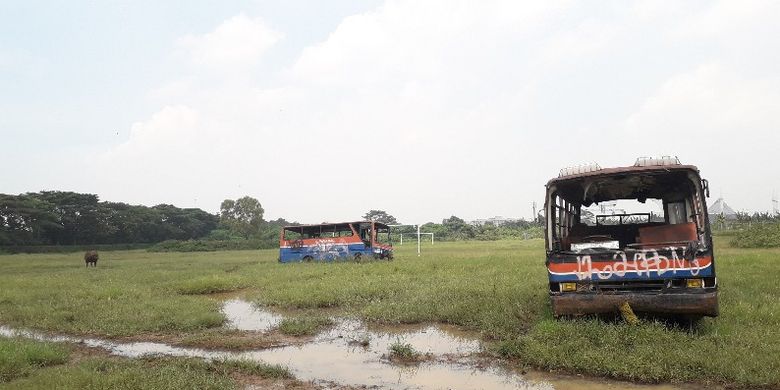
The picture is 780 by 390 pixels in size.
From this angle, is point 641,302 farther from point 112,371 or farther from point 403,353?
point 112,371

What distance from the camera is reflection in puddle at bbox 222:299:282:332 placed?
10.1 m

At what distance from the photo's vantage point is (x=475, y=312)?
9.77m

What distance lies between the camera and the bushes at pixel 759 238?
2487 cm

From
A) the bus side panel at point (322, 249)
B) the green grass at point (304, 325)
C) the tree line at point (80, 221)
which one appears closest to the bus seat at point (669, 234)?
the green grass at point (304, 325)

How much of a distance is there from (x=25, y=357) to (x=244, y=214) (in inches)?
2452

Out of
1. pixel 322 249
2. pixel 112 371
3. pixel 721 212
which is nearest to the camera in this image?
pixel 112 371

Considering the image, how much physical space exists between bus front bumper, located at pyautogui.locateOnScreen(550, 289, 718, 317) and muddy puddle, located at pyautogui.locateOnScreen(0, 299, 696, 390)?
151 centimetres

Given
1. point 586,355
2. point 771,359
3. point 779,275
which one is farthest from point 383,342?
point 779,275

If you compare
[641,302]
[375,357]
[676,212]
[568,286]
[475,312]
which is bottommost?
[375,357]

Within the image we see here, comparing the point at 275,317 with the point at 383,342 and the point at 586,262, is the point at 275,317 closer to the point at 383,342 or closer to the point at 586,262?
the point at 383,342

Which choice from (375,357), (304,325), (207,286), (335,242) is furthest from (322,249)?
(375,357)

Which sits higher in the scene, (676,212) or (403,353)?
(676,212)

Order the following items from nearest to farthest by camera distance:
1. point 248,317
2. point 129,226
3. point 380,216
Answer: point 248,317
point 129,226
point 380,216

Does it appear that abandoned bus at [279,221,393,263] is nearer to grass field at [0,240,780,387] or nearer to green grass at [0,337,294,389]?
grass field at [0,240,780,387]
